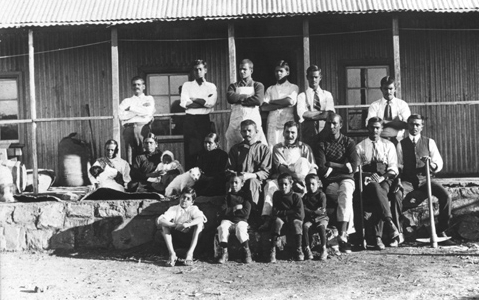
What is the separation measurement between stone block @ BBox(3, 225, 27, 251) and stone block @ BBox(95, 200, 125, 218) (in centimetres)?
105

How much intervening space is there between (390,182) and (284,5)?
399cm

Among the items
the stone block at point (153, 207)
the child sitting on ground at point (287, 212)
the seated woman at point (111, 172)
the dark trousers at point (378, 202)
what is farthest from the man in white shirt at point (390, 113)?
the seated woman at point (111, 172)

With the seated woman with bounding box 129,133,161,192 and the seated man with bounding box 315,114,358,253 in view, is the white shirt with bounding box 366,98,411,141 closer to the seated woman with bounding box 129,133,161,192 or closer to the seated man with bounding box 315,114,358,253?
the seated man with bounding box 315,114,358,253

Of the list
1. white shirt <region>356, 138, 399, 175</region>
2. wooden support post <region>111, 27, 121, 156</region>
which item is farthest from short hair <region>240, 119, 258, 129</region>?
wooden support post <region>111, 27, 121, 156</region>

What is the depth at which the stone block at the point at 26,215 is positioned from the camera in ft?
26.1

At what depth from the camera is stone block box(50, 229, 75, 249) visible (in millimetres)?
7879

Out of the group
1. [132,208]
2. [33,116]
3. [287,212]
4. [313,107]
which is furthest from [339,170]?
[33,116]

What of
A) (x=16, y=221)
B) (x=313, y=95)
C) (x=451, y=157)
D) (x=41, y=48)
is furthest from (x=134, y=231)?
(x=451, y=157)

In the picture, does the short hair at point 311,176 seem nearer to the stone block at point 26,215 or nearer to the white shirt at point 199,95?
the white shirt at point 199,95

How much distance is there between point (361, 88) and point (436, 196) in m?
4.31

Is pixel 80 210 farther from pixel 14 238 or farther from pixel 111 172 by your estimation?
pixel 14 238

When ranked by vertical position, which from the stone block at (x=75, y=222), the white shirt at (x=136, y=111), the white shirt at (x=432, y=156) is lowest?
the stone block at (x=75, y=222)

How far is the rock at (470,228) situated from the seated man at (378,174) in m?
1.02

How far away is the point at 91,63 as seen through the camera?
11.8 m
